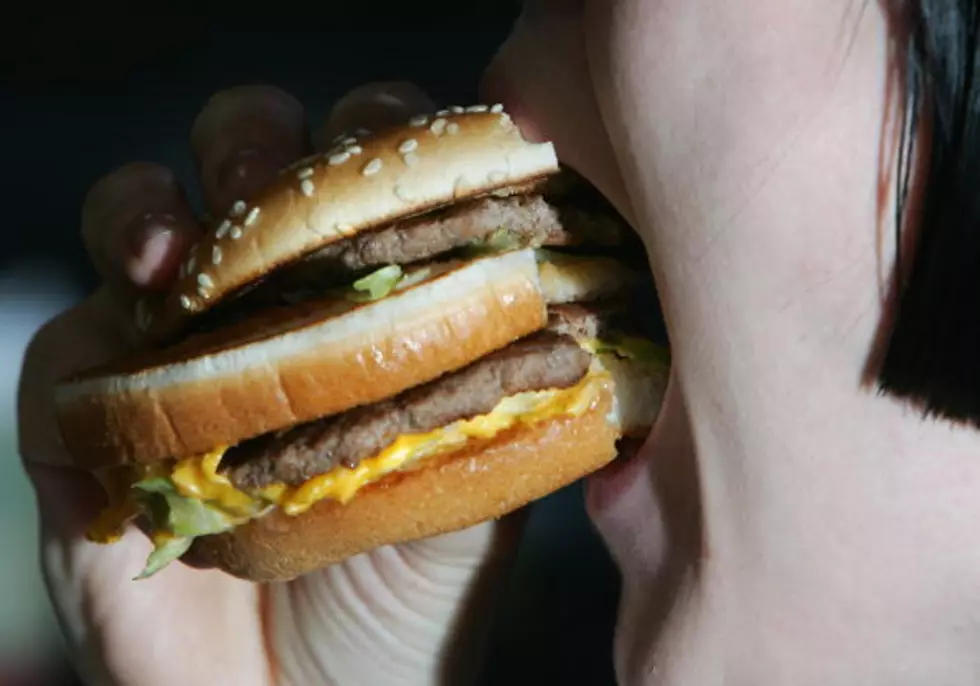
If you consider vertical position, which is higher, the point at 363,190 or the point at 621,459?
the point at 363,190

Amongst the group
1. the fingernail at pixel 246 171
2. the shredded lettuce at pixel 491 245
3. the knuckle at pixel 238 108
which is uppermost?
the knuckle at pixel 238 108

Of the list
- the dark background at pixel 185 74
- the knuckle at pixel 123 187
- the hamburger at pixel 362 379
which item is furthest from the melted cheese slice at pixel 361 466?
the dark background at pixel 185 74

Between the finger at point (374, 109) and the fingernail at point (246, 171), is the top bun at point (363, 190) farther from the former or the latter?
the finger at point (374, 109)

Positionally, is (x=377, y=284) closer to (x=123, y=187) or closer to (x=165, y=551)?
(x=165, y=551)

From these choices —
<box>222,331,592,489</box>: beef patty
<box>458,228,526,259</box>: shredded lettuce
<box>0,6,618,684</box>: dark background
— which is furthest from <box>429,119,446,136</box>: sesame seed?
<box>0,6,618,684</box>: dark background

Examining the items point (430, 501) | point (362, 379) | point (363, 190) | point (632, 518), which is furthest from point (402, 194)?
point (632, 518)

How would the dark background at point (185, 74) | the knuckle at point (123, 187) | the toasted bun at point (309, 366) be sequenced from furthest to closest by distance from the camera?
the dark background at point (185, 74) < the knuckle at point (123, 187) < the toasted bun at point (309, 366)
